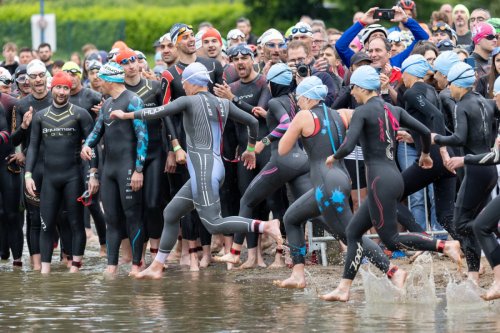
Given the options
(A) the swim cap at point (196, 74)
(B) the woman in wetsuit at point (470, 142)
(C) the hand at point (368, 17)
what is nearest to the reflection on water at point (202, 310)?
(B) the woman in wetsuit at point (470, 142)

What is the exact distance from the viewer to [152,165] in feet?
29.0

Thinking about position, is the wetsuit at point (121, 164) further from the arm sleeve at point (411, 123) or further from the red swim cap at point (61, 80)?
the arm sleeve at point (411, 123)

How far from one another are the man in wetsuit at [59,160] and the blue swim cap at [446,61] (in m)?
4.23

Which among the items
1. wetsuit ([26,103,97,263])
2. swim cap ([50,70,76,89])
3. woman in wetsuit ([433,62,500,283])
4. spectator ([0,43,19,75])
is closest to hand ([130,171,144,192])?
wetsuit ([26,103,97,263])

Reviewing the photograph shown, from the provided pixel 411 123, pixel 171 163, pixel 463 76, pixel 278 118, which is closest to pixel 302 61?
pixel 278 118

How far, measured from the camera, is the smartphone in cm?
958

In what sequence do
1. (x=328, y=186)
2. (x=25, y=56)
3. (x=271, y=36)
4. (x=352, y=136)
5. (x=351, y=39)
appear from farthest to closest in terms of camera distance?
(x=25, y=56) < (x=271, y=36) < (x=351, y=39) < (x=328, y=186) < (x=352, y=136)

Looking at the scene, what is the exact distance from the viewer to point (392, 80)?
9.19 meters

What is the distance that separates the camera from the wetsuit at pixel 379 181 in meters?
6.47

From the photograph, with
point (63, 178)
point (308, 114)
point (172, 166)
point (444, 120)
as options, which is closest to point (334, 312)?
point (308, 114)

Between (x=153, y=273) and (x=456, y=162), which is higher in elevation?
(x=456, y=162)

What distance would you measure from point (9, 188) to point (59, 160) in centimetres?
113

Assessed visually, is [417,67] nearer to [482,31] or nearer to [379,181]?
[379,181]

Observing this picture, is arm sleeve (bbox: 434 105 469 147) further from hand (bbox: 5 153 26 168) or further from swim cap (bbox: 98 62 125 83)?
hand (bbox: 5 153 26 168)
